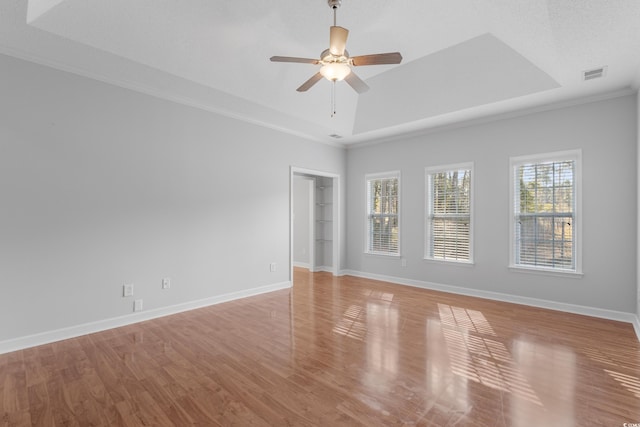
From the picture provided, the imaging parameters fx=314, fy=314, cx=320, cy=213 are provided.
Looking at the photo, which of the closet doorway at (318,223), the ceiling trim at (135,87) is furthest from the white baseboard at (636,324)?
the ceiling trim at (135,87)

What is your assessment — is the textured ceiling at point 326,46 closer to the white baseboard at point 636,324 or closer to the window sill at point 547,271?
the window sill at point 547,271

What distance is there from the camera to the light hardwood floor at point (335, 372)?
2.08m

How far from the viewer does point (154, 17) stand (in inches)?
111

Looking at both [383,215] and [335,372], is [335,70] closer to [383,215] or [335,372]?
[335,372]

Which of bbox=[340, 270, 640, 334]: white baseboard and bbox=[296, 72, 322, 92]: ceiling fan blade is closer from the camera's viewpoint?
bbox=[296, 72, 322, 92]: ceiling fan blade

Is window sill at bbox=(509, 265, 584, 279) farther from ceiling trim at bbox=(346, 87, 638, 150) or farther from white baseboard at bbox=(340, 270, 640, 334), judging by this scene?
ceiling trim at bbox=(346, 87, 638, 150)

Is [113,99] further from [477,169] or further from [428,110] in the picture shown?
[477,169]

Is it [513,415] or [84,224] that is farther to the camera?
[84,224]

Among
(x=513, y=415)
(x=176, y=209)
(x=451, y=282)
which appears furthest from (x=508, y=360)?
(x=176, y=209)

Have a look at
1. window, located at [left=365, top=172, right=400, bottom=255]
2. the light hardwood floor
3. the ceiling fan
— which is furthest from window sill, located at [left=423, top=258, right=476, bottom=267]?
the ceiling fan

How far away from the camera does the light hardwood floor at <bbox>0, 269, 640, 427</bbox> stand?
2076 millimetres

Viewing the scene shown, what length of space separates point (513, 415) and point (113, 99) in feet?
16.1

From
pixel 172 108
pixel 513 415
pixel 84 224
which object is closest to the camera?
pixel 513 415

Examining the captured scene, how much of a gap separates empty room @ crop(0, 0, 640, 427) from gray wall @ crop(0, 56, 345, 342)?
2cm
